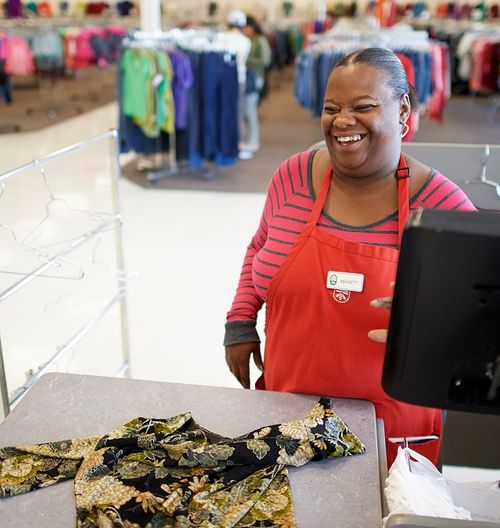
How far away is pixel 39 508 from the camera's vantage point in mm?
1200

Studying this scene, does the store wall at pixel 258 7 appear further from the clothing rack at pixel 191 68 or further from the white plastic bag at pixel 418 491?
the white plastic bag at pixel 418 491

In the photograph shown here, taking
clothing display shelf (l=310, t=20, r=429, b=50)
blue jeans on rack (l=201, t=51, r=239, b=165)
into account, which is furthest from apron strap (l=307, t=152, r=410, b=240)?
clothing display shelf (l=310, t=20, r=429, b=50)

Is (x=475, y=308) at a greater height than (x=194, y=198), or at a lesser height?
greater

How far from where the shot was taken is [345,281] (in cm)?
145

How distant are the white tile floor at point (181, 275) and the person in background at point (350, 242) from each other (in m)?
1.26

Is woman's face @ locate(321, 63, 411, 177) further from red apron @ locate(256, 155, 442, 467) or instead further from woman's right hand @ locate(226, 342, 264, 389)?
woman's right hand @ locate(226, 342, 264, 389)

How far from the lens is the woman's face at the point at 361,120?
1.47 meters

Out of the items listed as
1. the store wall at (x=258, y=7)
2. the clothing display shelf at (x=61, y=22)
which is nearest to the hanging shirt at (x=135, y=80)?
the clothing display shelf at (x=61, y=22)

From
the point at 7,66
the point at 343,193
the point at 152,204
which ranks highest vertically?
the point at 343,193

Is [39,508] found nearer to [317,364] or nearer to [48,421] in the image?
[48,421]

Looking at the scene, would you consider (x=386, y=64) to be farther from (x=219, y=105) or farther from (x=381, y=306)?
(x=219, y=105)

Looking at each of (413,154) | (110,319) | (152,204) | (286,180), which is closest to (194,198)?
(152,204)

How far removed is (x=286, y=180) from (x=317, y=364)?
468 mm

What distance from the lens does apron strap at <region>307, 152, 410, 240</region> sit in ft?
4.90
